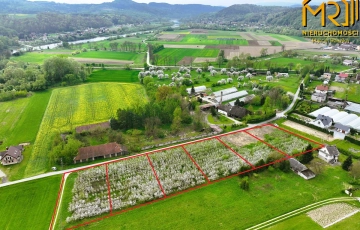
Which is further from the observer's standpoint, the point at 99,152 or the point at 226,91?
the point at 226,91

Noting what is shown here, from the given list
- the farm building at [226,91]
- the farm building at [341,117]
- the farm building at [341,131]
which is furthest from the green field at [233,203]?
the farm building at [226,91]

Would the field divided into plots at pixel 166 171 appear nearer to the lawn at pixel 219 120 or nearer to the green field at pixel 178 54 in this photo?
the lawn at pixel 219 120

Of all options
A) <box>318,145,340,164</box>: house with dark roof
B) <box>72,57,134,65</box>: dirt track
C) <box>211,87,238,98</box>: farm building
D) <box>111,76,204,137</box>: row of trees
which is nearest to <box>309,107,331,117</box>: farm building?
<box>318,145,340,164</box>: house with dark roof

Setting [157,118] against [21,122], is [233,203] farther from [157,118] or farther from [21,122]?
[21,122]

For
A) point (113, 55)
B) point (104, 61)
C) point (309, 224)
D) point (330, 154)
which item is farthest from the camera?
point (113, 55)

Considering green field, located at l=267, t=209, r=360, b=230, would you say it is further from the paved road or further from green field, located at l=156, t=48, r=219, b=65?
green field, located at l=156, t=48, r=219, b=65

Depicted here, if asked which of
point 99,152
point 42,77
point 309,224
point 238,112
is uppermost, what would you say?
point 42,77

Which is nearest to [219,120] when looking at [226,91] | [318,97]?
[226,91]
